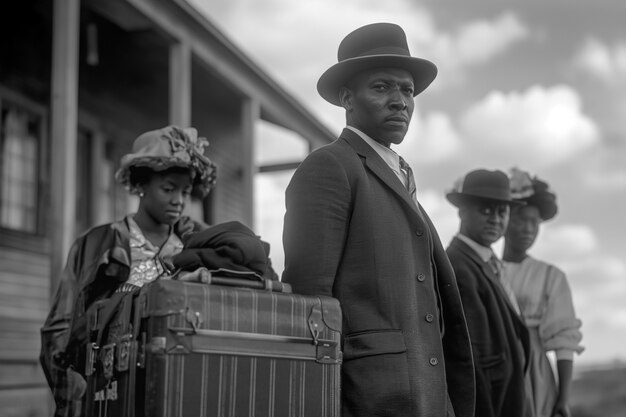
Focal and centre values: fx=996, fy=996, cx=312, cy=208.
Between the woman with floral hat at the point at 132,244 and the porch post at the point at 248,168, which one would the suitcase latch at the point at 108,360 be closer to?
the woman with floral hat at the point at 132,244

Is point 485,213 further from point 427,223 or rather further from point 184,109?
point 184,109

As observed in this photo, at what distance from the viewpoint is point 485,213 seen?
4910 mm

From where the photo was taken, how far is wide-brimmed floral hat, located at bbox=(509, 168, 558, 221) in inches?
234

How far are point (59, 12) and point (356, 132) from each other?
234 inches

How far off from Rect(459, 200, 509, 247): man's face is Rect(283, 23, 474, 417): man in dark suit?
141 cm

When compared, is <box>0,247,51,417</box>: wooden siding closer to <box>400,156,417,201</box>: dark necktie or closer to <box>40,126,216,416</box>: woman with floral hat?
<box>40,126,216,416</box>: woman with floral hat

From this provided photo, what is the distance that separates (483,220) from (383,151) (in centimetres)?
157

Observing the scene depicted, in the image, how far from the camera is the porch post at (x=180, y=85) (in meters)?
10.6

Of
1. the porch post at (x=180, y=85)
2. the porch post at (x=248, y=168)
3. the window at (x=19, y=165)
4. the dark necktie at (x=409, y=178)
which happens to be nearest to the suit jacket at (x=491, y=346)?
the dark necktie at (x=409, y=178)

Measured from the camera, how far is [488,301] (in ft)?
14.7

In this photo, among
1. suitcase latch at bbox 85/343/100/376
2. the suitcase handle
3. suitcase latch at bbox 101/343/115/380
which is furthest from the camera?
suitcase latch at bbox 85/343/100/376

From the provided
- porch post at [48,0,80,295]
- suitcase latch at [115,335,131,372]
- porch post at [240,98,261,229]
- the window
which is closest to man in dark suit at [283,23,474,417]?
suitcase latch at [115,335,131,372]

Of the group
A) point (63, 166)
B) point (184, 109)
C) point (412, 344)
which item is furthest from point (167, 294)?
point (184, 109)

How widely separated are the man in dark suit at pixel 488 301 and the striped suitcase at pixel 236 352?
1549 millimetres
